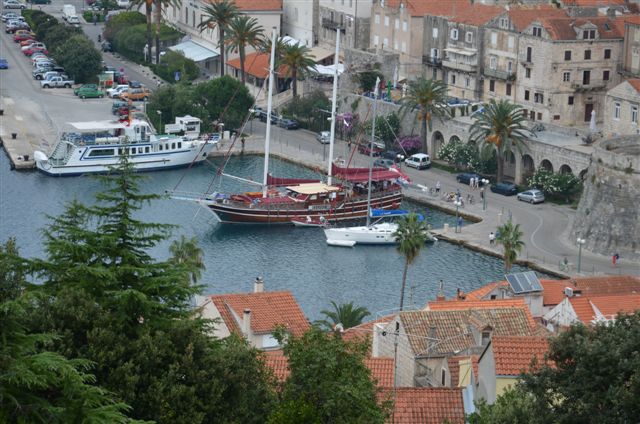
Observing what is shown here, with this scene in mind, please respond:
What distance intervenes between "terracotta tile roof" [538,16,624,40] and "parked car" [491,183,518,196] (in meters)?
13.2

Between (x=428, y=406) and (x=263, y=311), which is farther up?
(x=428, y=406)

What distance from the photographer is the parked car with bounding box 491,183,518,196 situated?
107 meters

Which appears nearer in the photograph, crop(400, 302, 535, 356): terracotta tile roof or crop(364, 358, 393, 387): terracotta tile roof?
crop(364, 358, 393, 387): terracotta tile roof

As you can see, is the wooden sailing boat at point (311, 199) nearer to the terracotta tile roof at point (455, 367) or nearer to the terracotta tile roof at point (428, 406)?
the terracotta tile roof at point (455, 367)

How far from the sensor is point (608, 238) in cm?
9319

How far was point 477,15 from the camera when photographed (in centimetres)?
12450

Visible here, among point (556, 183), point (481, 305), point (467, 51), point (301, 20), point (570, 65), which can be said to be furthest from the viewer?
point (301, 20)

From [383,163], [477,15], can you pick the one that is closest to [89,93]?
[383,163]

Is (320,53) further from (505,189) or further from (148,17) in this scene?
(505,189)

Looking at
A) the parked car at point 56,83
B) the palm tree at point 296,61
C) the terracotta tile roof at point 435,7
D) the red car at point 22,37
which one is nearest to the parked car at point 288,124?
the palm tree at point 296,61

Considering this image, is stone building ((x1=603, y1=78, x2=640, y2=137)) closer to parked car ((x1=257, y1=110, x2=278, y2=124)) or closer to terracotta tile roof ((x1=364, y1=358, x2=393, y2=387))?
parked car ((x1=257, y1=110, x2=278, y2=124))

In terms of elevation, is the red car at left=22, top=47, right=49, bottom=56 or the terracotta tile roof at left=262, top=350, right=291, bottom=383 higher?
the terracotta tile roof at left=262, top=350, right=291, bottom=383

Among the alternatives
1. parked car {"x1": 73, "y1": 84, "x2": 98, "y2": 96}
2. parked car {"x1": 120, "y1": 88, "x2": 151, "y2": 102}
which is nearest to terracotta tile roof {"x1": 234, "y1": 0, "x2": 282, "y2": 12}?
A: parked car {"x1": 120, "y1": 88, "x2": 151, "y2": 102}

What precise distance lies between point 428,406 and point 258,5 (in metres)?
102
